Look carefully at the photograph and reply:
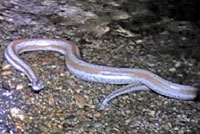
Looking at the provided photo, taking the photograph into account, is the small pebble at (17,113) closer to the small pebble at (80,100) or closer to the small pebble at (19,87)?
the small pebble at (19,87)

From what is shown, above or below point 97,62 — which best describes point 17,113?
below

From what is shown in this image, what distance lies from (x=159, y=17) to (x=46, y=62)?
68.8 inches

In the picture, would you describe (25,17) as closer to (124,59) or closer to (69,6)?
(69,6)

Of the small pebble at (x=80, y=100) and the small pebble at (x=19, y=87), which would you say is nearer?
the small pebble at (x=80, y=100)

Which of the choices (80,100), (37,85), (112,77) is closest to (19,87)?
(37,85)

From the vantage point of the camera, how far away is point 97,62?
175 inches

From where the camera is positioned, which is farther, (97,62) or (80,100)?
(97,62)

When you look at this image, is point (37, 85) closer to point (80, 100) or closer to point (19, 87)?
point (19, 87)

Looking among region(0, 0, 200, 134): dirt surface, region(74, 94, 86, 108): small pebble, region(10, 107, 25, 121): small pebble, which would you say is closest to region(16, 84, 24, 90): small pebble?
region(0, 0, 200, 134): dirt surface

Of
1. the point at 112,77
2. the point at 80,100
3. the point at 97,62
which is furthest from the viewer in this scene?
the point at 97,62

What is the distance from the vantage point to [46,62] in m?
4.37

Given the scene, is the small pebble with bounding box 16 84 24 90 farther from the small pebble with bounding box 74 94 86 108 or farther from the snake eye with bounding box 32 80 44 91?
the small pebble with bounding box 74 94 86 108

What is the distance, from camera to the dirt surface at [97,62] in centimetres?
359

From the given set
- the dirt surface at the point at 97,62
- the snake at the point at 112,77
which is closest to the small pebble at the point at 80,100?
the dirt surface at the point at 97,62
